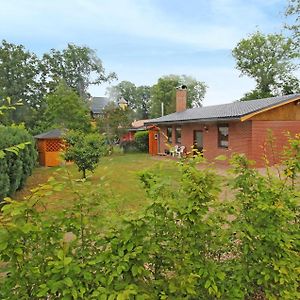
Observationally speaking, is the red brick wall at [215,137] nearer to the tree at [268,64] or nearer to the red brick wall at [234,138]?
the red brick wall at [234,138]

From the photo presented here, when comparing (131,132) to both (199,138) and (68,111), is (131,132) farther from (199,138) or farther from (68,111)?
(199,138)

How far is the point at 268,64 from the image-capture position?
121 feet

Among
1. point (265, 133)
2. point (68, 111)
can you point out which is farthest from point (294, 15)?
A: point (68, 111)

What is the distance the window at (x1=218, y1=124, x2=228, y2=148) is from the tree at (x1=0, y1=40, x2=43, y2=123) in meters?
25.4

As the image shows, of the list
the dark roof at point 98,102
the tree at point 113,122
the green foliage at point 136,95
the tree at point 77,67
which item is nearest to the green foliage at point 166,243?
the tree at point 113,122

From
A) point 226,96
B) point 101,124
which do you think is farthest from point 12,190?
point 226,96

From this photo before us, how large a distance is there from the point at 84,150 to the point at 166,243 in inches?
375

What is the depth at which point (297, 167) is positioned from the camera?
302 cm

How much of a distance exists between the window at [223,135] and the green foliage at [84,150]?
782cm

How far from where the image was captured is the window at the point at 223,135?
16.9 meters

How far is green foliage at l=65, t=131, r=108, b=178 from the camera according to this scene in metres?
11.4

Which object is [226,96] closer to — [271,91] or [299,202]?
[271,91]

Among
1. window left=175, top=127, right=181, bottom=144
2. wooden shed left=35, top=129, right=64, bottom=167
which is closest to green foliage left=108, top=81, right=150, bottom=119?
window left=175, top=127, right=181, bottom=144

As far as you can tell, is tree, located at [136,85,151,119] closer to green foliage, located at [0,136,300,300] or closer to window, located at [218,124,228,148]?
window, located at [218,124,228,148]
